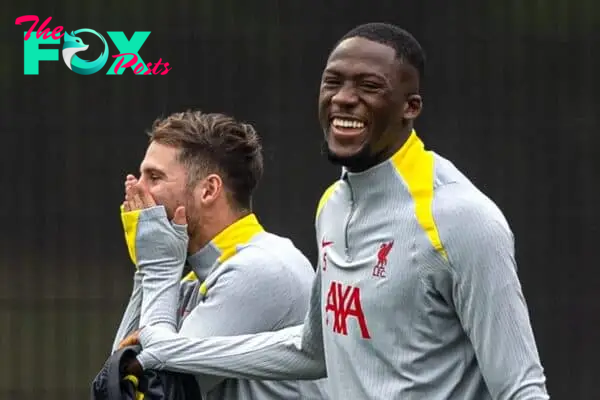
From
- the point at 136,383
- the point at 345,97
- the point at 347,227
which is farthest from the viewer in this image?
the point at 136,383

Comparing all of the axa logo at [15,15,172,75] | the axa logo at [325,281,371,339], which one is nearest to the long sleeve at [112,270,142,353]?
the axa logo at [325,281,371,339]

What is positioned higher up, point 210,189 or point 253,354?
point 210,189

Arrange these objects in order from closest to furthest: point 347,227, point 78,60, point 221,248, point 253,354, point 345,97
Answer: point 345,97, point 347,227, point 253,354, point 221,248, point 78,60

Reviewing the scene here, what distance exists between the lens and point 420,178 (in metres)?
3.36

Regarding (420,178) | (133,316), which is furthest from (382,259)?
(133,316)

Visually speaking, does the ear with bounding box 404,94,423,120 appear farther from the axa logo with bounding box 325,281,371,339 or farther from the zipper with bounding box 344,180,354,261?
the axa logo with bounding box 325,281,371,339

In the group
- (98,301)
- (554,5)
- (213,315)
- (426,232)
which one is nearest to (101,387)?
(213,315)

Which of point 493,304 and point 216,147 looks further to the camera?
point 216,147

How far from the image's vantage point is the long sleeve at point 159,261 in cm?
403

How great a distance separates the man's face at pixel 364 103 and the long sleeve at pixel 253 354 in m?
0.41

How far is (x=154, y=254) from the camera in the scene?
407cm

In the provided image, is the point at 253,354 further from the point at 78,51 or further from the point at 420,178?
the point at 78,51

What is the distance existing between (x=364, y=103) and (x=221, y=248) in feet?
3.12

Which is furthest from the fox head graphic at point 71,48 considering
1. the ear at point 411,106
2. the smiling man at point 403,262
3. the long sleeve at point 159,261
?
the ear at point 411,106
